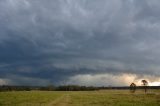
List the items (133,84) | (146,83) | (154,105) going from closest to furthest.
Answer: (154,105), (146,83), (133,84)

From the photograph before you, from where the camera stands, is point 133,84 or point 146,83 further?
point 133,84

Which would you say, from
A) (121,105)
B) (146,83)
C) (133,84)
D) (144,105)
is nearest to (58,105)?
(121,105)

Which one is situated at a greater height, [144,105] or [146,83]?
[146,83]

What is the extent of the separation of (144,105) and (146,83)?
349 feet

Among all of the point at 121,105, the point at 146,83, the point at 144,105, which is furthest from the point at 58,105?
the point at 146,83

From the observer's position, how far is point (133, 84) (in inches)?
6737

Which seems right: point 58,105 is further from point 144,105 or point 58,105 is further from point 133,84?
point 133,84

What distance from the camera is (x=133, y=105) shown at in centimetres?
5412

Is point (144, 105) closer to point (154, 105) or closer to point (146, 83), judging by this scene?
point (154, 105)

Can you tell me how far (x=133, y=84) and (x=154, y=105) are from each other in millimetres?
118429

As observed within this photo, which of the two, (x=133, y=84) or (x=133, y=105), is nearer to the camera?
(x=133, y=105)

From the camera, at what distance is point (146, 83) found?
15850cm

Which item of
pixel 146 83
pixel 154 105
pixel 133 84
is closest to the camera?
pixel 154 105

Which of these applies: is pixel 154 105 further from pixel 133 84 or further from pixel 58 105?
pixel 133 84
